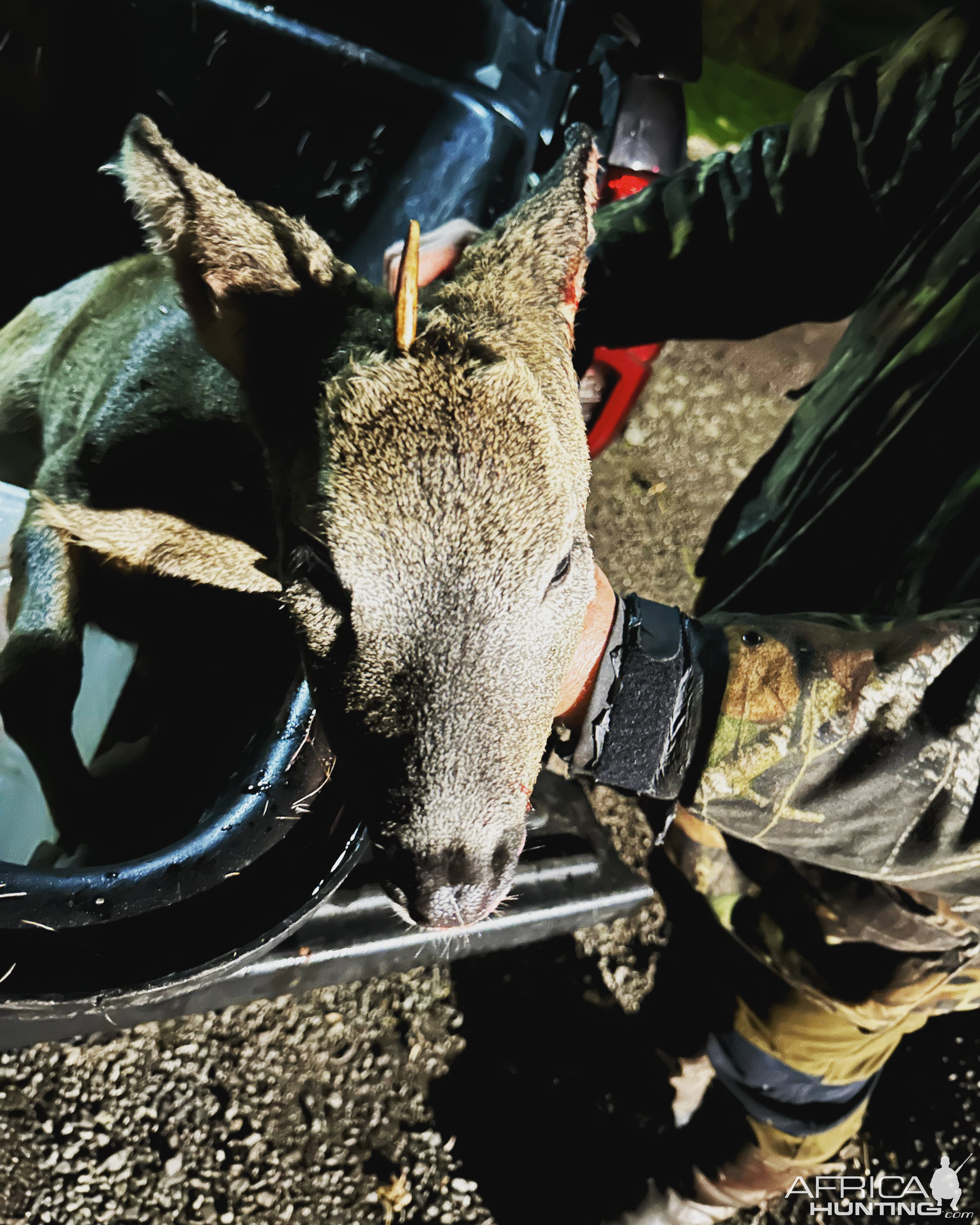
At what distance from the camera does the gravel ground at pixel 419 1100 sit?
293cm

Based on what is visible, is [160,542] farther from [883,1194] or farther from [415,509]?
[883,1194]

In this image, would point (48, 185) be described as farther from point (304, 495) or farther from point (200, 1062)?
point (200, 1062)

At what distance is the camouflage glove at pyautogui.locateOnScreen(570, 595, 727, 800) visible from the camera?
1961mm

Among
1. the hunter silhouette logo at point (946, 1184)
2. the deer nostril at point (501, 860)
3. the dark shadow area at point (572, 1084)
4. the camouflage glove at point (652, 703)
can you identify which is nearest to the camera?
the deer nostril at point (501, 860)

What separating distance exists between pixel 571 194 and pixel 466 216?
4.78 ft

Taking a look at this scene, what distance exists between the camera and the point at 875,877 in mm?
2010

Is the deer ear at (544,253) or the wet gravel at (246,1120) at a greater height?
the deer ear at (544,253)

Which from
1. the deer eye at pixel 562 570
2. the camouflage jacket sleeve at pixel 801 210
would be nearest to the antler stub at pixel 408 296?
the deer eye at pixel 562 570

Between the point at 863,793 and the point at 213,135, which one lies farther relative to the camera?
the point at 213,135

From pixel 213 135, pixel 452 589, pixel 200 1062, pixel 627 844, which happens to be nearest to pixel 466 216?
pixel 213 135

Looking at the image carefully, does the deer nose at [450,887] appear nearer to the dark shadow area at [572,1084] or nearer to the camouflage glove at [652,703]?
the camouflage glove at [652,703]

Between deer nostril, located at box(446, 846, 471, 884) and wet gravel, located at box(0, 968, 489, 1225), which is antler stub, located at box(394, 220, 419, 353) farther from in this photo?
wet gravel, located at box(0, 968, 489, 1225)

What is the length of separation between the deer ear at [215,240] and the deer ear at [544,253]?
1.08 ft

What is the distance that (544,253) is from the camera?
204cm
